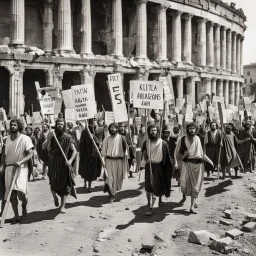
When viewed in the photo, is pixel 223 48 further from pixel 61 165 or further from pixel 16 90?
pixel 61 165

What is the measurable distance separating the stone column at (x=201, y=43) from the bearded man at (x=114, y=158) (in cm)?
3516

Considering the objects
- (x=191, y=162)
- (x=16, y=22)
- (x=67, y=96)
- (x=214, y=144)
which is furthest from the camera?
(x=16, y=22)

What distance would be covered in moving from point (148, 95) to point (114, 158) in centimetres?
192

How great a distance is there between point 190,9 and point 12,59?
71.8 ft

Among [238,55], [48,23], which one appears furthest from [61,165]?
[238,55]

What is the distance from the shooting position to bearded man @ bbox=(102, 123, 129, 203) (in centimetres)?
973

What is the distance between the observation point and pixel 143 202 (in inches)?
A: 396

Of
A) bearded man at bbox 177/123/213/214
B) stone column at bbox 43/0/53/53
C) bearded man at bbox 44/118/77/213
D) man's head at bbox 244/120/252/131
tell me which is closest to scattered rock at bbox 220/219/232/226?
bearded man at bbox 177/123/213/214

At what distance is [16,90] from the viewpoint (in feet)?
85.2

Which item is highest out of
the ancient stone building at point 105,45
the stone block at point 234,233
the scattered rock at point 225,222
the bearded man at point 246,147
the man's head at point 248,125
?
the ancient stone building at point 105,45

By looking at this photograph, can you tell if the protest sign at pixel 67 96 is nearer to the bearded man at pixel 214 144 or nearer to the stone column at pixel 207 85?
the bearded man at pixel 214 144

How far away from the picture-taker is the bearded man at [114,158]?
9.73m

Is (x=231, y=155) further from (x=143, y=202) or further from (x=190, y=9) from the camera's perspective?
(x=190, y=9)

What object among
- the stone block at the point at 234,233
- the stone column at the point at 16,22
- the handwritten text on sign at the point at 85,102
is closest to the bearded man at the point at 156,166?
the stone block at the point at 234,233
